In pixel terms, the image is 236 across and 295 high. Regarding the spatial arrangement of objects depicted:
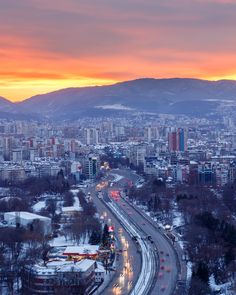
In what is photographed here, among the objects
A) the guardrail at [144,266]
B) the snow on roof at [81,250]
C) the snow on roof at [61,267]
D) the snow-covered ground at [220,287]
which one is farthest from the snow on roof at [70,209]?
the snow-covered ground at [220,287]

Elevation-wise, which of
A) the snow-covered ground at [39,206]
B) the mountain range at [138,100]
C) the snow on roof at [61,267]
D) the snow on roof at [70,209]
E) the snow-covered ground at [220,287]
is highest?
the mountain range at [138,100]

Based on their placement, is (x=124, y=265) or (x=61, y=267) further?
(x=124, y=265)

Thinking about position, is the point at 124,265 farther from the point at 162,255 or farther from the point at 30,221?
the point at 30,221

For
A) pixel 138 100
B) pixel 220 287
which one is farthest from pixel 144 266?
pixel 138 100

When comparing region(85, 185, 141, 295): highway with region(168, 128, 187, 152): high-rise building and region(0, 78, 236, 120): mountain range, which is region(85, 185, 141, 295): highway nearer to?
region(168, 128, 187, 152): high-rise building

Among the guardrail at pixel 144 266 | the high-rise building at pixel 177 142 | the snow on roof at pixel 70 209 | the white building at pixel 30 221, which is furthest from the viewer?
the high-rise building at pixel 177 142

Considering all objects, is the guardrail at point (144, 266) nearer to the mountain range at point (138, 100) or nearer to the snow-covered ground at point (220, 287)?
the snow-covered ground at point (220, 287)

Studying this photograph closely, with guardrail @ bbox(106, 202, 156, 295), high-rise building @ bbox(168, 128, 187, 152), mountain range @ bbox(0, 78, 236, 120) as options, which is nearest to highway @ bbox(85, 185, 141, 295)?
guardrail @ bbox(106, 202, 156, 295)
